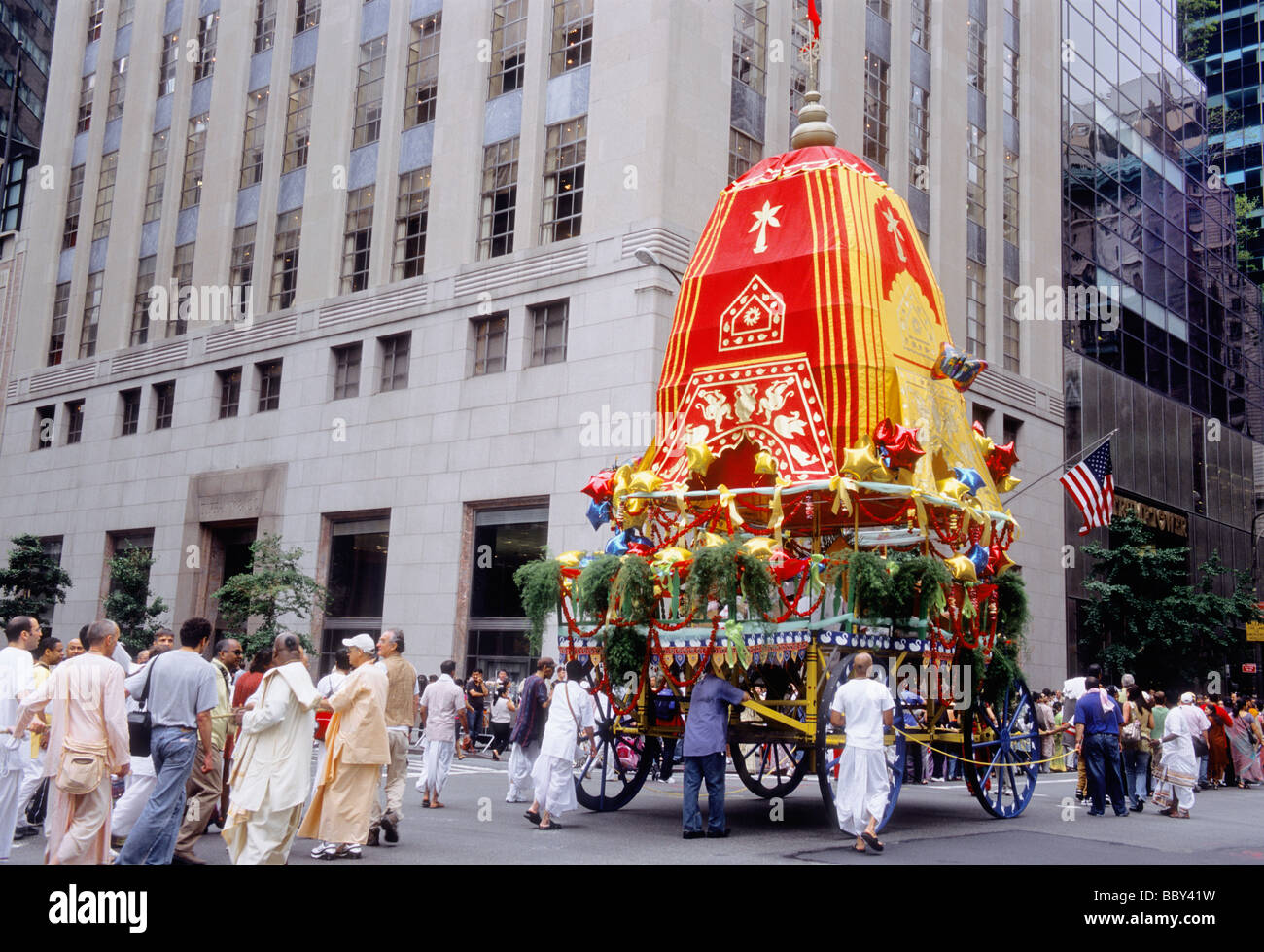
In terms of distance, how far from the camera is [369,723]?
10719mm

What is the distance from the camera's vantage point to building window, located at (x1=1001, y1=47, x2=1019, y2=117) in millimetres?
40875

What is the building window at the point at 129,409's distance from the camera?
39.5m

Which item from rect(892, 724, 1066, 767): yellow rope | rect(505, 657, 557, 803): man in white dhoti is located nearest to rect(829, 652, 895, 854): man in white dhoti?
rect(892, 724, 1066, 767): yellow rope

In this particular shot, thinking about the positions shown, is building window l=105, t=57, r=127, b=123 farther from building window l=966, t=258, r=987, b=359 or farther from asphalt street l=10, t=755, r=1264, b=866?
asphalt street l=10, t=755, r=1264, b=866

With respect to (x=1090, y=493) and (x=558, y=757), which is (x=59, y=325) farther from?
(x=558, y=757)

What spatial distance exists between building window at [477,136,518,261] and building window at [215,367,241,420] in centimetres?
977

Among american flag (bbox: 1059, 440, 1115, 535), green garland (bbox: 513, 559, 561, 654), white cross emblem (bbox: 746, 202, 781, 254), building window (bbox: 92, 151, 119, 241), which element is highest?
Answer: building window (bbox: 92, 151, 119, 241)

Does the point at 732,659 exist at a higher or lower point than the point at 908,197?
lower

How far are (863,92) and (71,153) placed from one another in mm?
28813

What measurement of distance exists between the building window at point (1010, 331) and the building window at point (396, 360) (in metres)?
19.2

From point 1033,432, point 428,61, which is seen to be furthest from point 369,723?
point 1033,432

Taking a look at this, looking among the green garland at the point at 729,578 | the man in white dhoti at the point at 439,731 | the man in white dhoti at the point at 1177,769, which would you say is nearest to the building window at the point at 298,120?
the man in white dhoti at the point at 439,731

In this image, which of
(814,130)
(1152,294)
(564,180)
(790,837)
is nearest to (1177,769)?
(790,837)

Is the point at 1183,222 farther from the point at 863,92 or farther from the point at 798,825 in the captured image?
the point at 798,825
